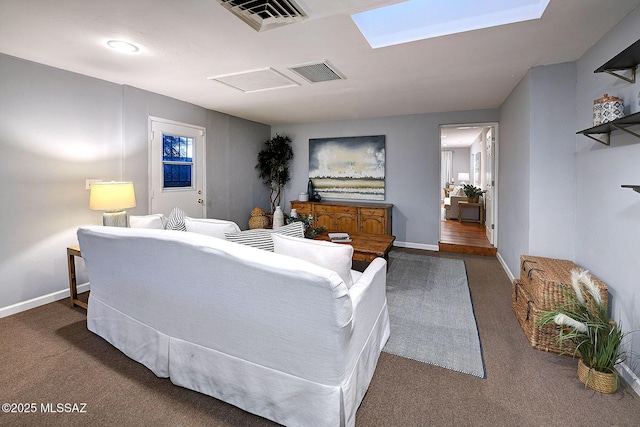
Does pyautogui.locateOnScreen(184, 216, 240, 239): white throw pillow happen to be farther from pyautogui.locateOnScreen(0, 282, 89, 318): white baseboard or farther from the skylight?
pyautogui.locateOnScreen(0, 282, 89, 318): white baseboard

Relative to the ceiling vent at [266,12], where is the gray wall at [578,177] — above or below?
below

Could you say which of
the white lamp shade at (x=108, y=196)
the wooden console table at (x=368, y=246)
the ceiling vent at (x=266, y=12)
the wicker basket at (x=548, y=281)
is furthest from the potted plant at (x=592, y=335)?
the white lamp shade at (x=108, y=196)

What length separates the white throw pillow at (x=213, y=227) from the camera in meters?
2.24

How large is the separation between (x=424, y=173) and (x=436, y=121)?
35.2 inches

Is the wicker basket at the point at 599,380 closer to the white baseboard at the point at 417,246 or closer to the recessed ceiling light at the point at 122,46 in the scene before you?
the white baseboard at the point at 417,246

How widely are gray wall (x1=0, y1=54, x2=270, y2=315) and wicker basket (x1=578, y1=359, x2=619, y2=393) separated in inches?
180

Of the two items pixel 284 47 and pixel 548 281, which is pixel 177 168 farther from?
pixel 548 281

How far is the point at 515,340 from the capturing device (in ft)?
7.91

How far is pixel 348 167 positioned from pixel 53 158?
4.35m

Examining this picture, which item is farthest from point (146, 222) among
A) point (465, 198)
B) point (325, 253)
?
point (465, 198)

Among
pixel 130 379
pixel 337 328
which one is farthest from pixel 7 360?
pixel 337 328

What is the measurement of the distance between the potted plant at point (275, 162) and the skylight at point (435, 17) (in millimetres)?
3825

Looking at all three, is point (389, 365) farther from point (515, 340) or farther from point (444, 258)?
point (444, 258)

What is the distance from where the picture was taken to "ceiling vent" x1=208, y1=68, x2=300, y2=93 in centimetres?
324
